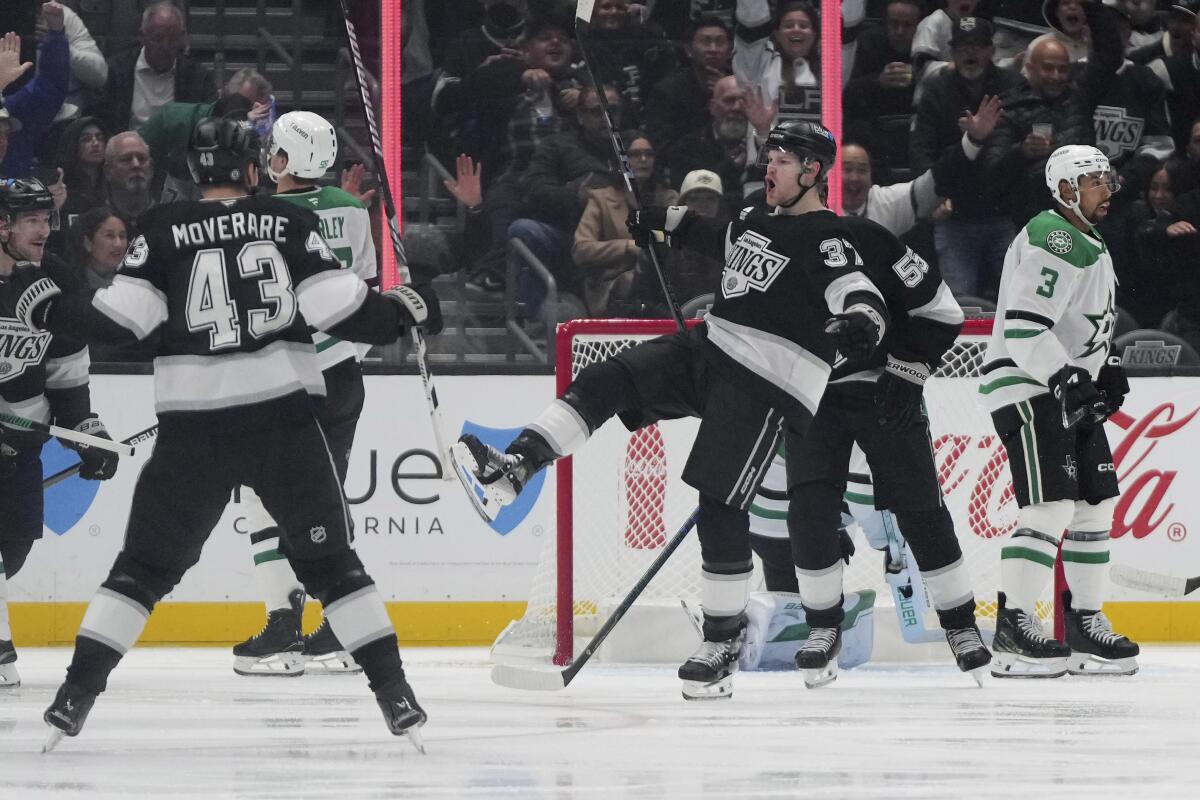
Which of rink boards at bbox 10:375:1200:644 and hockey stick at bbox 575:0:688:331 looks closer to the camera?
hockey stick at bbox 575:0:688:331

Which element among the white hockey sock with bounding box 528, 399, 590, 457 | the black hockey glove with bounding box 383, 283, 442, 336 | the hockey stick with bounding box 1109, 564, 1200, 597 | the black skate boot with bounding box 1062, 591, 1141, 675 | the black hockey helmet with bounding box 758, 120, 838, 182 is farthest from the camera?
the hockey stick with bounding box 1109, 564, 1200, 597

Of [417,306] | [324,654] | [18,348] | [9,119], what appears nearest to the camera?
[417,306]

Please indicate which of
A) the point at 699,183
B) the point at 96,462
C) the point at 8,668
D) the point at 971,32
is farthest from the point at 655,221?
the point at 971,32

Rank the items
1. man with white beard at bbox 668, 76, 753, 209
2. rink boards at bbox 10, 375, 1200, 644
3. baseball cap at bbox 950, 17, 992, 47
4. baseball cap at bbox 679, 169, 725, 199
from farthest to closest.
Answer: baseball cap at bbox 950, 17, 992, 47 → man with white beard at bbox 668, 76, 753, 209 → baseball cap at bbox 679, 169, 725, 199 → rink boards at bbox 10, 375, 1200, 644

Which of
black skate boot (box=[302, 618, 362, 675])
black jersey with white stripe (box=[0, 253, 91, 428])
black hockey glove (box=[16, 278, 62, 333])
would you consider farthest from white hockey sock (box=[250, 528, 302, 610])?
black hockey glove (box=[16, 278, 62, 333])

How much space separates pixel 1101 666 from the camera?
4.44 m

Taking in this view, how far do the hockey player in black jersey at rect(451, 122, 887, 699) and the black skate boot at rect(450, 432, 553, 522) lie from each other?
0.56ft

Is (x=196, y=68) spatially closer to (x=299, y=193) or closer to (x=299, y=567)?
(x=299, y=193)

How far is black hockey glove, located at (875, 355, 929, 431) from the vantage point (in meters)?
3.91

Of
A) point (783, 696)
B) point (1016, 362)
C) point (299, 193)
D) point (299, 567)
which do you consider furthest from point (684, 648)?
point (299, 567)

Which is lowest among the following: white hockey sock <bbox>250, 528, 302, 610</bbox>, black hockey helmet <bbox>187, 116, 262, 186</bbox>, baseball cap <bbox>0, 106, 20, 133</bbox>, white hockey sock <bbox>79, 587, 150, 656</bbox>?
white hockey sock <bbox>250, 528, 302, 610</bbox>

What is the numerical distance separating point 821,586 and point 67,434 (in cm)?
178

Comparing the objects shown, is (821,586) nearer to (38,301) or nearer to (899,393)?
(899,393)

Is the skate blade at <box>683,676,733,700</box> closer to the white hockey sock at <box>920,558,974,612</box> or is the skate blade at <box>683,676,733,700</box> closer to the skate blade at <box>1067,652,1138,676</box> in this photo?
the white hockey sock at <box>920,558,974,612</box>
